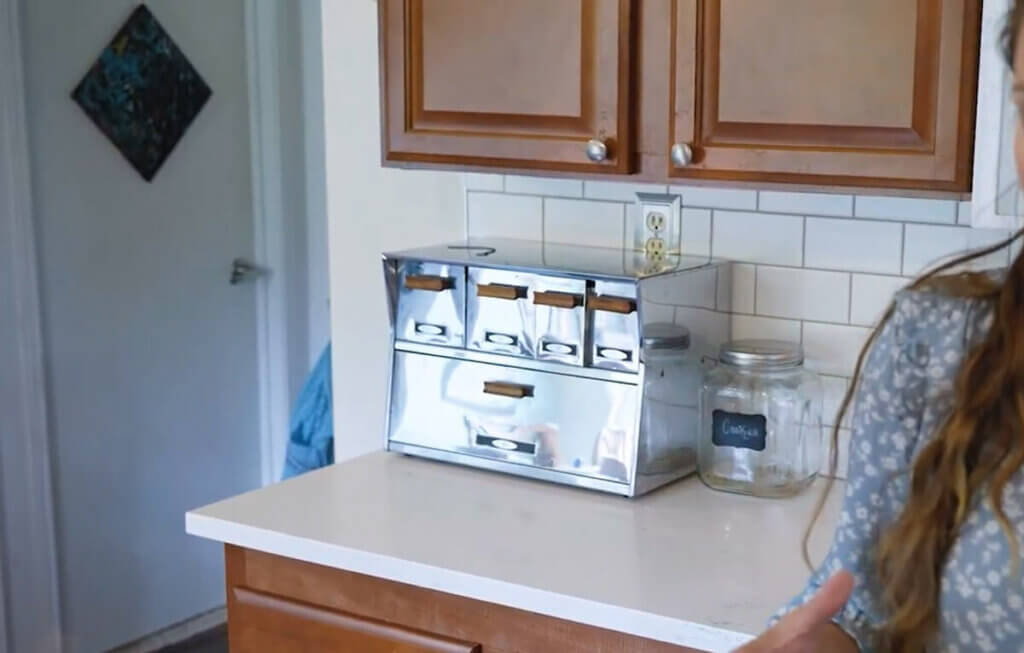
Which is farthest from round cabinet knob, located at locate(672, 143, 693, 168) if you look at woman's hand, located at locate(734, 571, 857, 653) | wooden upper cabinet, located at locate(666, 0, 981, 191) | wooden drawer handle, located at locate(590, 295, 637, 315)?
woman's hand, located at locate(734, 571, 857, 653)

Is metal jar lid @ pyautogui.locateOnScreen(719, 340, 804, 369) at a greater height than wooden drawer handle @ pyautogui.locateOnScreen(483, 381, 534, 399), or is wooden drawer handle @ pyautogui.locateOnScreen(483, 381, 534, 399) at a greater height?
metal jar lid @ pyautogui.locateOnScreen(719, 340, 804, 369)

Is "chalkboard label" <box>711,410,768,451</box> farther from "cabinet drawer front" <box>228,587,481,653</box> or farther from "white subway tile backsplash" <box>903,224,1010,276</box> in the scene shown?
"cabinet drawer front" <box>228,587,481,653</box>

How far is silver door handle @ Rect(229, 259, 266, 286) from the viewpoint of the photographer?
364cm

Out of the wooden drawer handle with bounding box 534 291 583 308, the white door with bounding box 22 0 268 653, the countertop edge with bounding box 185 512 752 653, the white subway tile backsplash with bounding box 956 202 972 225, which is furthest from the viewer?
the white door with bounding box 22 0 268 653

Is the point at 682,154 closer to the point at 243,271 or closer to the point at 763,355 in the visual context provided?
the point at 763,355

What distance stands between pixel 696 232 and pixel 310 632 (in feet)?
2.88

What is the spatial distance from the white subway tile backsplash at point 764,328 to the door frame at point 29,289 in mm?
1794

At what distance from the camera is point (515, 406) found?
2.08 metres

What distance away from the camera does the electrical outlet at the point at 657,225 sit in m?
2.17

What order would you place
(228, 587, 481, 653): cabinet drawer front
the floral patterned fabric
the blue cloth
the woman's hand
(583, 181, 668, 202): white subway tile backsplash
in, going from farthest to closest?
1. the blue cloth
2. (583, 181, 668, 202): white subway tile backsplash
3. (228, 587, 481, 653): cabinet drawer front
4. the floral patterned fabric
5. the woman's hand

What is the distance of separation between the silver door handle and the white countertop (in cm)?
159

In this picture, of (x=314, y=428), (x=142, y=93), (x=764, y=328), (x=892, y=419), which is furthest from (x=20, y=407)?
(x=892, y=419)

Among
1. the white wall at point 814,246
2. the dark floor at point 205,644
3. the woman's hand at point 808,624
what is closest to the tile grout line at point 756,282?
the white wall at point 814,246

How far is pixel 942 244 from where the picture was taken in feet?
6.32
